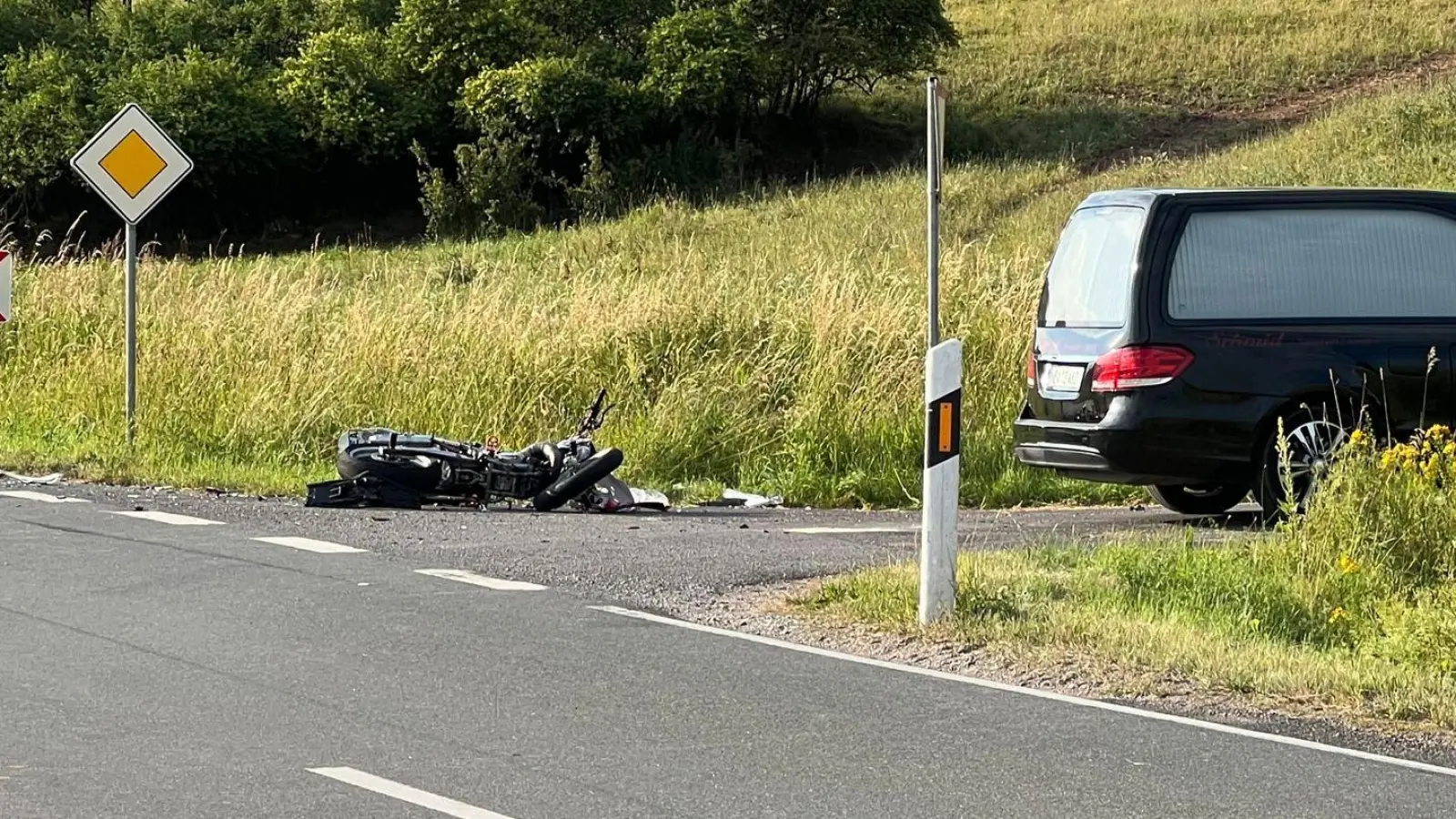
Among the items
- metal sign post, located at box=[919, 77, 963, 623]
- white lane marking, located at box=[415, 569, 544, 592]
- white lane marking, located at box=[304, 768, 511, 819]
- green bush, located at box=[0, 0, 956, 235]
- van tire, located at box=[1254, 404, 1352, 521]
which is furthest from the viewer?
green bush, located at box=[0, 0, 956, 235]

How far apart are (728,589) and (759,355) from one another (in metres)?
7.46

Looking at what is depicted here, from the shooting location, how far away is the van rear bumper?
1234 cm

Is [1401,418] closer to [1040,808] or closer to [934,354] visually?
[934,354]

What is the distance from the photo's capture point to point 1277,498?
12.5 meters

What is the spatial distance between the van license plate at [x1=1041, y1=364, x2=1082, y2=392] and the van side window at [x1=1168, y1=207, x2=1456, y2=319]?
2.36 feet

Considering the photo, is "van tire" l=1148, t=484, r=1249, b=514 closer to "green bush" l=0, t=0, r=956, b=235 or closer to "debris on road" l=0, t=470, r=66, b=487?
"debris on road" l=0, t=470, r=66, b=487

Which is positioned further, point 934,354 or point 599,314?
point 599,314

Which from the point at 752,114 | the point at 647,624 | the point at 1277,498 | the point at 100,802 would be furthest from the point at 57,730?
the point at 752,114

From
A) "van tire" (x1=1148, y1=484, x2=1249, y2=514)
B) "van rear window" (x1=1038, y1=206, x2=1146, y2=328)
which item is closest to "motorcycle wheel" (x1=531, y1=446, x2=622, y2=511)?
"van rear window" (x1=1038, y1=206, x2=1146, y2=328)

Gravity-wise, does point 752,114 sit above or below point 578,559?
above

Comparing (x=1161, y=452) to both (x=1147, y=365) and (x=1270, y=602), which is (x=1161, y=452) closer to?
(x=1147, y=365)

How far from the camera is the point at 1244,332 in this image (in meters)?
12.5

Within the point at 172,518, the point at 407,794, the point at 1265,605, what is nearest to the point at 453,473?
the point at 172,518

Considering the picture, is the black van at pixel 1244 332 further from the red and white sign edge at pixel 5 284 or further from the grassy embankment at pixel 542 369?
the red and white sign edge at pixel 5 284
